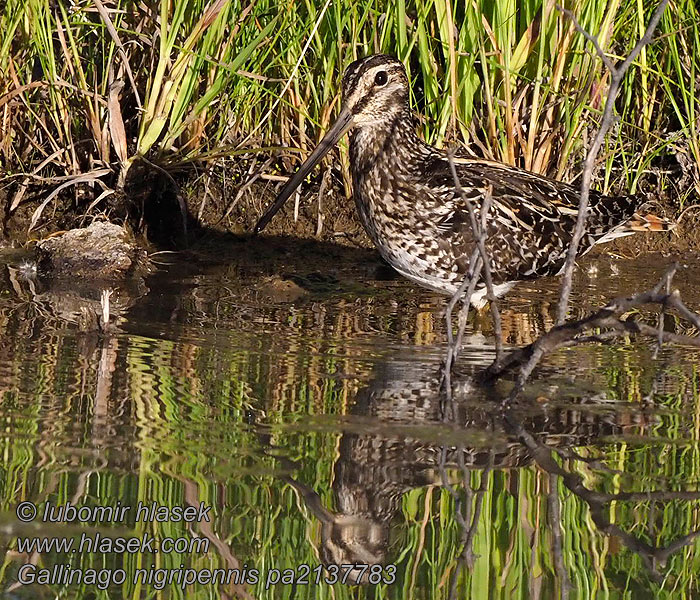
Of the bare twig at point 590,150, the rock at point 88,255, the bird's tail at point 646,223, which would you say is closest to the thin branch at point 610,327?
the bare twig at point 590,150

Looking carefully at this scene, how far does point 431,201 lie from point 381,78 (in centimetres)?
62

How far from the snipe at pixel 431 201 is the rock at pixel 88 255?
1.07 m

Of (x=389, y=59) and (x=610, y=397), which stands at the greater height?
(x=389, y=59)

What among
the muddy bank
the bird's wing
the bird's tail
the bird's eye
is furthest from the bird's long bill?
the bird's tail

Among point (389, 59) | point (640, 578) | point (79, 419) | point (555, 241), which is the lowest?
point (640, 578)

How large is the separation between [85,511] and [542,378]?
1.91m

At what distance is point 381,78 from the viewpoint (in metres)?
5.95

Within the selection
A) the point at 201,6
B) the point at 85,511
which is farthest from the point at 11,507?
the point at 201,6

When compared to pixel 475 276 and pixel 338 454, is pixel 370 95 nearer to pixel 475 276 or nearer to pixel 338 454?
pixel 475 276

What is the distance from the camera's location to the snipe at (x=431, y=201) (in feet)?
18.9

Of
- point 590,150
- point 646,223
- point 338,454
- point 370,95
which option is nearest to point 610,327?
point 590,150

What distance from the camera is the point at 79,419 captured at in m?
4.15

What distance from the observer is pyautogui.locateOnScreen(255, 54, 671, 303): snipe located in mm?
5762

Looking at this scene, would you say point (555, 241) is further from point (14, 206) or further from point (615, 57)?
point (14, 206)
